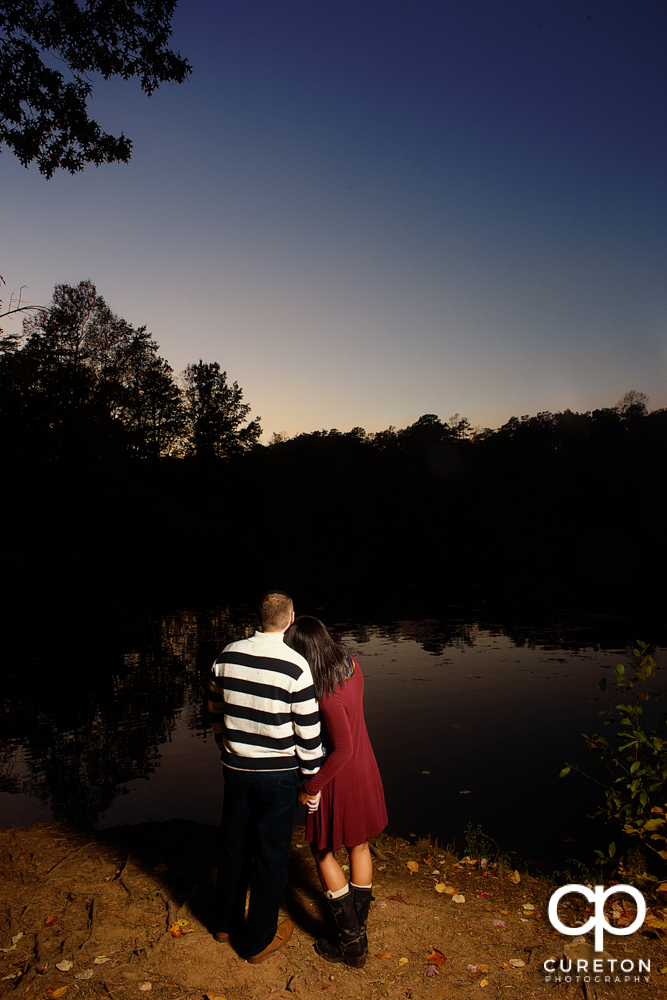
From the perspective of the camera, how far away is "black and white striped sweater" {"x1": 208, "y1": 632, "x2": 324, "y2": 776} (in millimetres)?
3521

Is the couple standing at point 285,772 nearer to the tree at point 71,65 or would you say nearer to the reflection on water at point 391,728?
the reflection on water at point 391,728

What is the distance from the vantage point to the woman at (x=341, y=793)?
3.68m

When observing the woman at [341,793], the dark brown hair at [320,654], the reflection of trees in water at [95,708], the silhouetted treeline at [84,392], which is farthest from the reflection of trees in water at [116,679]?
the silhouetted treeline at [84,392]

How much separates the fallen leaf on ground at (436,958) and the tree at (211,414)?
71.0 metres

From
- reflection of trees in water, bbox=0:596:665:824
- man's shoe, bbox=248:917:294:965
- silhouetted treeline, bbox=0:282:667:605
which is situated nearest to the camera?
man's shoe, bbox=248:917:294:965

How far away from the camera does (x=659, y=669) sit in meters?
13.6

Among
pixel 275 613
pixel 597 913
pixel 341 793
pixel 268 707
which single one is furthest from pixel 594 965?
pixel 275 613

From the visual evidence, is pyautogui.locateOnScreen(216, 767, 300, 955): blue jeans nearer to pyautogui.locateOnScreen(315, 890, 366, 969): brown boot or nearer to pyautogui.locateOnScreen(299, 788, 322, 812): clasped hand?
pyautogui.locateOnScreen(299, 788, 322, 812): clasped hand

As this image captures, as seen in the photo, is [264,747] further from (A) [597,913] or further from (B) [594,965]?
(A) [597,913]

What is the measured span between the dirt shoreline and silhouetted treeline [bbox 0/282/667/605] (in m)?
17.3

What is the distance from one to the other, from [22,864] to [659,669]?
1252 centimetres

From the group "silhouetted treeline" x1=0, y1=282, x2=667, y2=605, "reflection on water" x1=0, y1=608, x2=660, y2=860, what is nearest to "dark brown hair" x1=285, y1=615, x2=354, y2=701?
"reflection on water" x1=0, y1=608, x2=660, y2=860

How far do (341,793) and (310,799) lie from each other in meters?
0.20

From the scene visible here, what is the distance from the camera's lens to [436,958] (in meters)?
3.85
